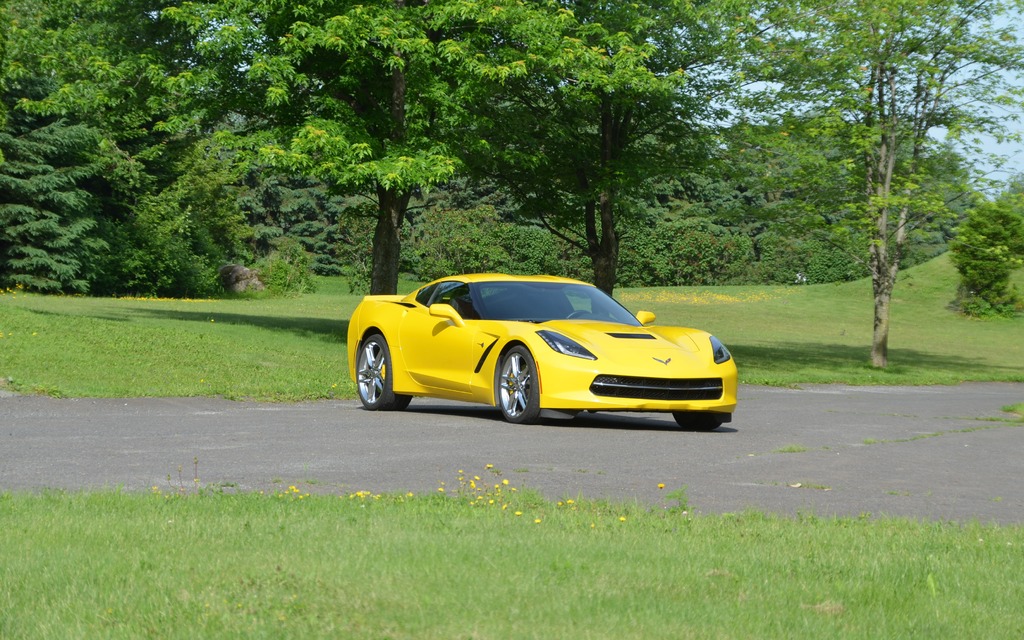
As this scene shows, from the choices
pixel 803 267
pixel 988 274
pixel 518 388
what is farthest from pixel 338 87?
pixel 803 267

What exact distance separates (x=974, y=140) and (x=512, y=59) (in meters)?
10.7

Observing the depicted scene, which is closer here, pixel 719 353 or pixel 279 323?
pixel 719 353

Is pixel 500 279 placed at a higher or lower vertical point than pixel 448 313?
higher

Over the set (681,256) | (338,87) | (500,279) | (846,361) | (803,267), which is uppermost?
(338,87)

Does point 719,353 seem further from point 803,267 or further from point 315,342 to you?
point 803,267

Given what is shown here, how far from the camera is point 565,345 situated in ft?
40.4

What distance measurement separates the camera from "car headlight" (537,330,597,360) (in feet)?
40.1

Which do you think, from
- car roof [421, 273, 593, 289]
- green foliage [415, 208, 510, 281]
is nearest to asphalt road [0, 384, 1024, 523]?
car roof [421, 273, 593, 289]

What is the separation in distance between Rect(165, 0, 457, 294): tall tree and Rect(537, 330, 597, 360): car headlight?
35.9 feet

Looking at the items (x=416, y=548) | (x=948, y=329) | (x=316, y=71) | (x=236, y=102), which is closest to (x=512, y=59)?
(x=316, y=71)

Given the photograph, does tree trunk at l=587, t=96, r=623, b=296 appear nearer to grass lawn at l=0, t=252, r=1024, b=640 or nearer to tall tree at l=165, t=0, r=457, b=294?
tall tree at l=165, t=0, r=457, b=294

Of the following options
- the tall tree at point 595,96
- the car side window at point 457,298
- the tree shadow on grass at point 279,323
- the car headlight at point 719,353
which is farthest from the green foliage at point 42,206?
the car headlight at point 719,353

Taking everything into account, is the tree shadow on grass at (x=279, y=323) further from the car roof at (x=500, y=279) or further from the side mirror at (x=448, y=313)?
the side mirror at (x=448, y=313)

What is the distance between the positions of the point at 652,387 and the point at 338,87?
50.1ft
